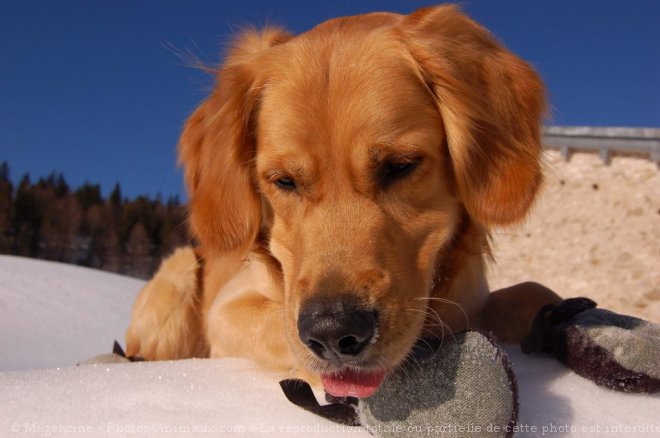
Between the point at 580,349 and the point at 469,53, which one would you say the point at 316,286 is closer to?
the point at 580,349

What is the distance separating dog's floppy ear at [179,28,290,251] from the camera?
242cm

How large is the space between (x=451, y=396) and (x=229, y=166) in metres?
1.30

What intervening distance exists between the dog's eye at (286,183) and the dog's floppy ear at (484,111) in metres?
0.57

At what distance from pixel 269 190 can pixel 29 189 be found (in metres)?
32.7

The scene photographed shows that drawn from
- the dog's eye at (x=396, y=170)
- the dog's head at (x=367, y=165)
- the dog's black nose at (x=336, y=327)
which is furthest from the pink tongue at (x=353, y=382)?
the dog's eye at (x=396, y=170)

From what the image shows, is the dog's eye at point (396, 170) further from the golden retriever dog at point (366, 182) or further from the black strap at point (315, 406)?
the black strap at point (315, 406)

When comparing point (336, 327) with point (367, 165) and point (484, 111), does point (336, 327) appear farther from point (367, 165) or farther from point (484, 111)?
point (484, 111)

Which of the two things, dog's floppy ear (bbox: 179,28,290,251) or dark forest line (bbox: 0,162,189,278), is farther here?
dark forest line (bbox: 0,162,189,278)

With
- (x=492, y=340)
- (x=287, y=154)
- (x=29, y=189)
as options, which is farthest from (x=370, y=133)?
(x=29, y=189)

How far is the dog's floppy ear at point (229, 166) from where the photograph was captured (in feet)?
7.94

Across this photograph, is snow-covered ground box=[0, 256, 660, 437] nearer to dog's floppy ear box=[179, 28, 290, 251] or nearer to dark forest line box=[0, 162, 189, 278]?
dog's floppy ear box=[179, 28, 290, 251]

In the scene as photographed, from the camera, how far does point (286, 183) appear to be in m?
2.16

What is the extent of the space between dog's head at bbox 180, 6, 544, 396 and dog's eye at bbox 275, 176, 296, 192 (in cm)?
2

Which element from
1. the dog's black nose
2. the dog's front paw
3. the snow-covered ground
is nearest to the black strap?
the snow-covered ground
